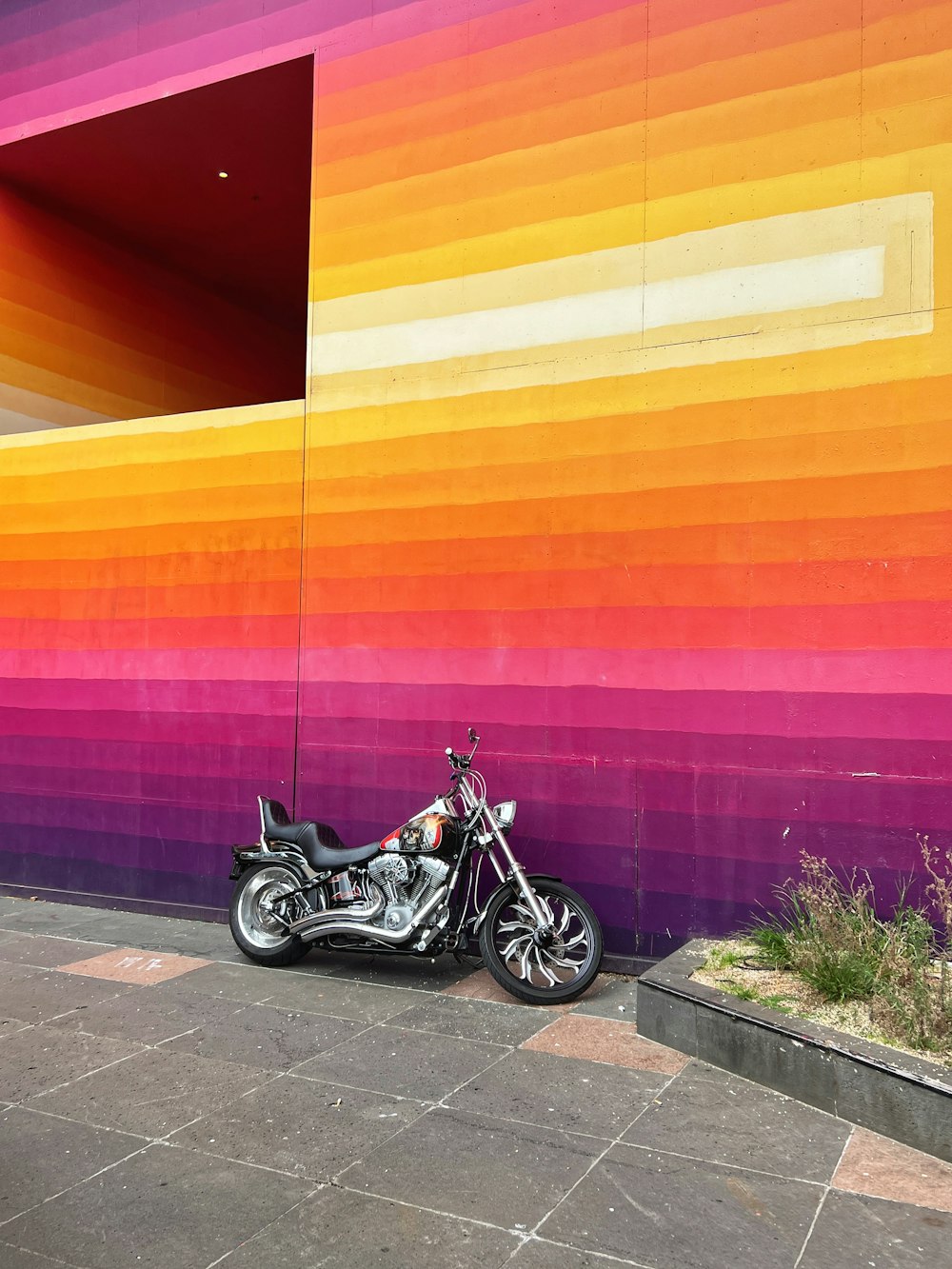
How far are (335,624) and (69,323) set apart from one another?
4884 mm

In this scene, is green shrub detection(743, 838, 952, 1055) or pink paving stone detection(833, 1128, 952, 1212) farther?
green shrub detection(743, 838, 952, 1055)

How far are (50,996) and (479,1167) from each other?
3143 mm

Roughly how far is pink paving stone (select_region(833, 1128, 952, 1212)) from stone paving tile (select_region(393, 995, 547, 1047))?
167 cm

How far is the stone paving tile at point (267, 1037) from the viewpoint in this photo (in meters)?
4.70

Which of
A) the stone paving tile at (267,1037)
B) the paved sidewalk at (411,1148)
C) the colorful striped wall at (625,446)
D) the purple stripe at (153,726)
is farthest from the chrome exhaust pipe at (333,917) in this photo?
the purple stripe at (153,726)

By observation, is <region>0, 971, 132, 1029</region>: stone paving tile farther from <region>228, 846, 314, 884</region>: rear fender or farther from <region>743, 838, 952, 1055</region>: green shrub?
<region>743, 838, 952, 1055</region>: green shrub

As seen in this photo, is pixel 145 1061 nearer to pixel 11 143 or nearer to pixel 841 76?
pixel 841 76

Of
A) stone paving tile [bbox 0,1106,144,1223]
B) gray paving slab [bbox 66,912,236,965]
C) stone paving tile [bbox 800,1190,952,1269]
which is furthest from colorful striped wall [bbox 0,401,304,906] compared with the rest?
stone paving tile [bbox 800,1190,952,1269]

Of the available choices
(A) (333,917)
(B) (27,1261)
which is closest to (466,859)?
(A) (333,917)

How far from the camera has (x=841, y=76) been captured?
5.80 meters

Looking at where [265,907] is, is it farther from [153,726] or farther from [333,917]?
[153,726]

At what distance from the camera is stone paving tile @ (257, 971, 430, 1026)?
210 inches

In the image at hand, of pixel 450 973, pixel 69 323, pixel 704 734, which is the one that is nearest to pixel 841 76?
pixel 704 734

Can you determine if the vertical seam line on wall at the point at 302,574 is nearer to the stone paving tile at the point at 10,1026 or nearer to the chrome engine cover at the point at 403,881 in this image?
the chrome engine cover at the point at 403,881
